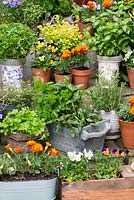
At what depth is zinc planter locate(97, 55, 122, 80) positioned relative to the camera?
15.3 feet

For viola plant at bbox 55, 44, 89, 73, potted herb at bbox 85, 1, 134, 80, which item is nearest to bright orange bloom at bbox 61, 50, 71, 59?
viola plant at bbox 55, 44, 89, 73

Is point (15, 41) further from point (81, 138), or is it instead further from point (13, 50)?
point (81, 138)

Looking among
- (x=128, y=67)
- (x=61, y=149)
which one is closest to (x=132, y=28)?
(x=128, y=67)

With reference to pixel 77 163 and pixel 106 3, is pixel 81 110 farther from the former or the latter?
pixel 106 3

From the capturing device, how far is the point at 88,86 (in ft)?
15.6

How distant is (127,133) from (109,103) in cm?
33

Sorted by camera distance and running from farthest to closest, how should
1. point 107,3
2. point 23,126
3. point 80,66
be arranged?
point 107,3 < point 80,66 < point 23,126

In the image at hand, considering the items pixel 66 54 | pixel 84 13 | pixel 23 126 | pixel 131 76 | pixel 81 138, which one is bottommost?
pixel 81 138

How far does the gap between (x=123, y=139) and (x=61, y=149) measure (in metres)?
0.52

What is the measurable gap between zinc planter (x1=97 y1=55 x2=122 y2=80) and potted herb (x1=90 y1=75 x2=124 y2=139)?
0.42 metres

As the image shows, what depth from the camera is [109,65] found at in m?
4.68

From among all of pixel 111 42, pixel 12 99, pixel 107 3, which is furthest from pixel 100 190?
pixel 107 3

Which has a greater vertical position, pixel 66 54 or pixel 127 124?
pixel 66 54

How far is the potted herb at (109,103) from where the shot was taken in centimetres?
414
